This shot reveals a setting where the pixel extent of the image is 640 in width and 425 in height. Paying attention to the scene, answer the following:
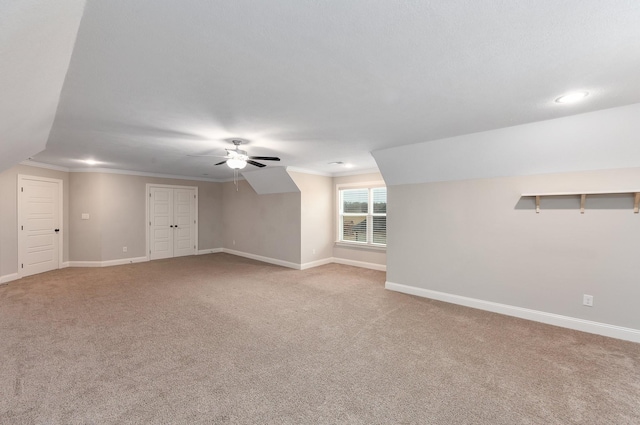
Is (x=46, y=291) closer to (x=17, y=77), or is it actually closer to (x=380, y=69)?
(x=17, y=77)

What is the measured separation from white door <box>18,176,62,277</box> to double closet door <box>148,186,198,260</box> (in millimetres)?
1838

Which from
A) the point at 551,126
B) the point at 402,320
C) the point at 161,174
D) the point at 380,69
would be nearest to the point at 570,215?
the point at 551,126

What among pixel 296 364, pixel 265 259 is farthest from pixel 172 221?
pixel 296 364

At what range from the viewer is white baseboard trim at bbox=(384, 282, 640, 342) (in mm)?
3096

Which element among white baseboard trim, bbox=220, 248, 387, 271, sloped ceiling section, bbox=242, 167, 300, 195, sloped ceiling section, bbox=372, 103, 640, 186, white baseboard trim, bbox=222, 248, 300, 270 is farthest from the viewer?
white baseboard trim, bbox=222, 248, 300, 270

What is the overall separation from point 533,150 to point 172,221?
8.18m

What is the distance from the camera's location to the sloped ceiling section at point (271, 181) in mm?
6234

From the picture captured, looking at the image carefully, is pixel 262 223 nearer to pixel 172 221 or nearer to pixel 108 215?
pixel 172 221

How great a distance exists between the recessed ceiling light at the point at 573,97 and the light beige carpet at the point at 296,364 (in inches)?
94.8

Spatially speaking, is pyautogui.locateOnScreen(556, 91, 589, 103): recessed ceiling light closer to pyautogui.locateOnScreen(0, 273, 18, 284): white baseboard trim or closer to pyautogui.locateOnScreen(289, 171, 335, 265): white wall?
pyautogui.locateOnScreen(289, 171, 335, 265): white wall

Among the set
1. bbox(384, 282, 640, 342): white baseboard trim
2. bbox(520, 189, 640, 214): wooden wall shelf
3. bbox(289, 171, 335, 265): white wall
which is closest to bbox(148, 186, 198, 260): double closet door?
bbox(289, 171, 335, 265): white wall

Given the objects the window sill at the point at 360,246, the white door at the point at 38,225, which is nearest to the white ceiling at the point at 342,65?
the window sill at the point at 360,246

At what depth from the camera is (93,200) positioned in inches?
258

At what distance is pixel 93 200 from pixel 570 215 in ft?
29.5
